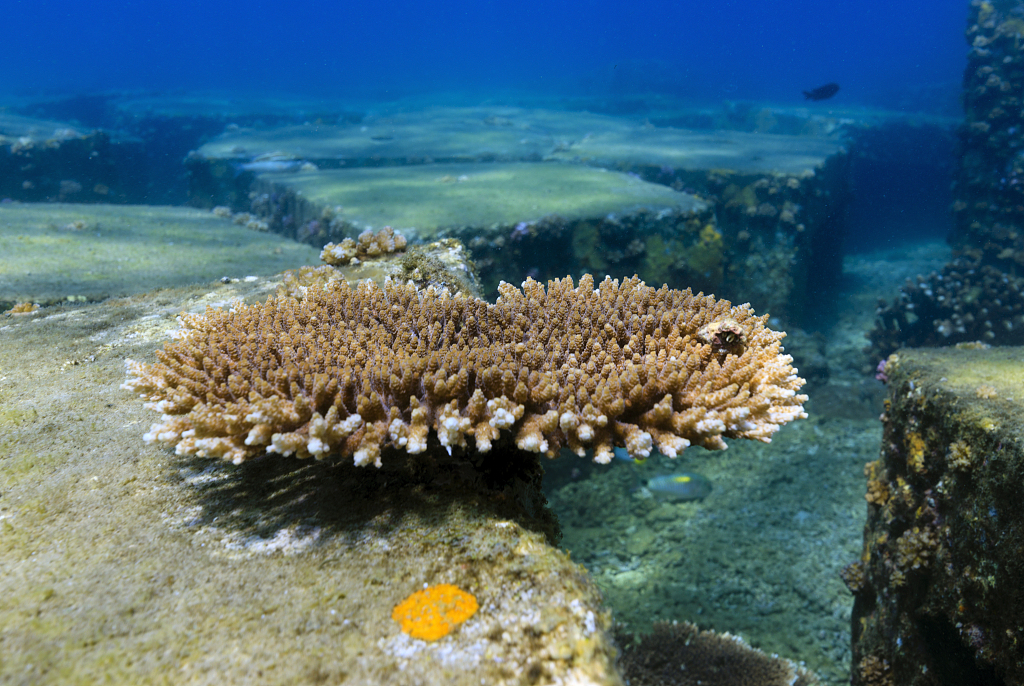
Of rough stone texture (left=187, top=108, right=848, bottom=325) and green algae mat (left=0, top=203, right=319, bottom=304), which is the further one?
rough stone texture (left=187, top=108, right=848, bottom=325)

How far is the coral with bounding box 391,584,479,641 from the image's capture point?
156 centimetres

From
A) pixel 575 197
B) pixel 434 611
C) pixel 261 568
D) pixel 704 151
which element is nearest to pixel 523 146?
pixel 704 151

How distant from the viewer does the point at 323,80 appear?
2628 inches

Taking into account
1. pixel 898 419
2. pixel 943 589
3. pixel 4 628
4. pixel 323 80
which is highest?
pixel 323 80

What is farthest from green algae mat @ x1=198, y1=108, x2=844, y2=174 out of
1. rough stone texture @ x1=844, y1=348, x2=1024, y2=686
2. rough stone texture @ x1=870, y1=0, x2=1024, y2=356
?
rough stone texture @ x1=844, y1=348, x2=1024, y2=686

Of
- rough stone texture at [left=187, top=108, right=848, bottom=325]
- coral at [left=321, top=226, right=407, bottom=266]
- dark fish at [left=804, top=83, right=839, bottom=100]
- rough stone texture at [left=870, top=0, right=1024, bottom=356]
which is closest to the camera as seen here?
coral at [left=321, top=226, right=407, bottom=266]

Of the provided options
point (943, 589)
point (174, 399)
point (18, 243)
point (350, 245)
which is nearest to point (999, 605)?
point (943, 589)

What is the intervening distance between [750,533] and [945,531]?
3571 millimetres

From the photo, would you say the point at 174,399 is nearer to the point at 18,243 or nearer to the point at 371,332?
the point at 371,332

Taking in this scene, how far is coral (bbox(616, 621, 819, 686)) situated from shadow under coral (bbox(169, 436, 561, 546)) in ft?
7.11

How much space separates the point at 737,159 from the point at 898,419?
11.3 meters

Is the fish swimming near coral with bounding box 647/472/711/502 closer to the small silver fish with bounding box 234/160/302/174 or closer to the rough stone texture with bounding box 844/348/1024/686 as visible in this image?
the rough stone texture with bounding box 844/348/1024/686

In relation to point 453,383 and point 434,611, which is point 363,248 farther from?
point 434,611

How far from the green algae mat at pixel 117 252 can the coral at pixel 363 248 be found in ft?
6.45
